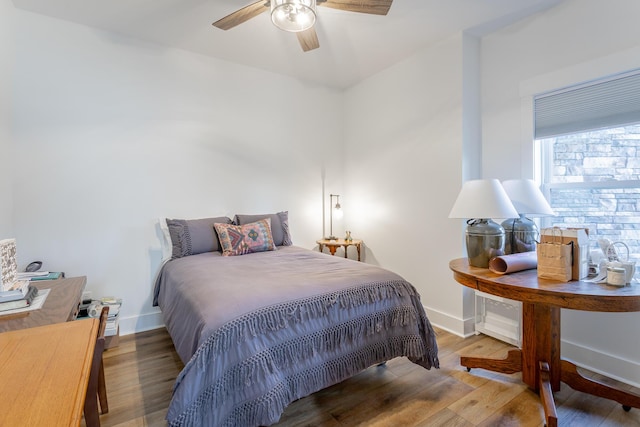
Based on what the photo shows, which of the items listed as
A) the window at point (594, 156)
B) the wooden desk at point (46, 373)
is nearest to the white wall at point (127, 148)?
the wooden desk at point (46, 373)

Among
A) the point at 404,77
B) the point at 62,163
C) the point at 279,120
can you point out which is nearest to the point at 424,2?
the point at 404,77

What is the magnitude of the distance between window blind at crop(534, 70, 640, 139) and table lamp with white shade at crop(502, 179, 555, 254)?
0.63 m

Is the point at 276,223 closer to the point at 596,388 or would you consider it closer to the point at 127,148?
the point at 127,148

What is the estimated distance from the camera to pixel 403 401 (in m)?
1.81

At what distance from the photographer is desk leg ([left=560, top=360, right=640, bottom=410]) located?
1645 mm

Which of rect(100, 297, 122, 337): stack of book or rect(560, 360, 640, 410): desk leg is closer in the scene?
rect(560, 360, 640, 410): desk leg

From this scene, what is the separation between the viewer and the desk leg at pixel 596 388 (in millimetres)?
1645

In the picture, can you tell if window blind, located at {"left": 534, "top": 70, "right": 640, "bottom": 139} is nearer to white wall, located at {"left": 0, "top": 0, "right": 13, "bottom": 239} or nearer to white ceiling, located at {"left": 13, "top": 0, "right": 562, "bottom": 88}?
white ceiling, located at {"left": 13, "top": 0, "right": 562, "bottom": 88}

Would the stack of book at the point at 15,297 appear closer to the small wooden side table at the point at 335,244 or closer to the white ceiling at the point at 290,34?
the white ceiling at the point at 290,34

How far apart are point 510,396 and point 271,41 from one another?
331cm

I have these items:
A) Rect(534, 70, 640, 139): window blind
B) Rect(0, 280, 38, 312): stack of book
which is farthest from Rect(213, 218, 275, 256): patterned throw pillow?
Rect(534, 70, 640, 139): window blind

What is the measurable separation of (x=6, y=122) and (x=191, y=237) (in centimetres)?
156

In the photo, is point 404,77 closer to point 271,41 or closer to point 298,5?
point 271,41

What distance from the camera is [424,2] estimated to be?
2.30 m
